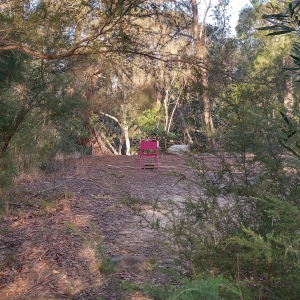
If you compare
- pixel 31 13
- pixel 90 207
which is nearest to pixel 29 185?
pixel 90 207

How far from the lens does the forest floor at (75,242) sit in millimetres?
4426

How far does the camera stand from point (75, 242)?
6070 millimetres

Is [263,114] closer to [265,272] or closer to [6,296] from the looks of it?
[265,272]

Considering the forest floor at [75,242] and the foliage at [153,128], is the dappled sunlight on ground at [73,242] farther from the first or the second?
the foliage at [153,128]

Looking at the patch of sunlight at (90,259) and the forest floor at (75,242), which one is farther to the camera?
the patch of sunlight at (90,259)

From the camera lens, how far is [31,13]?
422 centimetres

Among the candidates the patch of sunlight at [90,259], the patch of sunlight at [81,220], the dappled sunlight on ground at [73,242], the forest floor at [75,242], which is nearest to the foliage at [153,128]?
the forest floor at [75,242]

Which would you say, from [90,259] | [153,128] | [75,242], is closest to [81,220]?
[75,242]

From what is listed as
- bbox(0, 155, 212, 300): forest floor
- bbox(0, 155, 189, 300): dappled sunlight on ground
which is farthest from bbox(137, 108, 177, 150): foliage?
bbox(0, 155, 189, 300): dappled sunlight on ground

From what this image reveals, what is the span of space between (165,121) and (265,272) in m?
20.2

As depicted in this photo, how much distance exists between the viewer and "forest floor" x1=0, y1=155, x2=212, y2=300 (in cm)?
443

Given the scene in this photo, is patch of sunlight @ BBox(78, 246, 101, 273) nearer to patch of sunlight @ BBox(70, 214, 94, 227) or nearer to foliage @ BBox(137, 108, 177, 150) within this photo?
patch of sunlight @ BBox(70, 214, 94, 227)

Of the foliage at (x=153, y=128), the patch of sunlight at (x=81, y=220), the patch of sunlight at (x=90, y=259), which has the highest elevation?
the foliage at (x=153, y=128)

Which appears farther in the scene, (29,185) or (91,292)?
(29,185)
